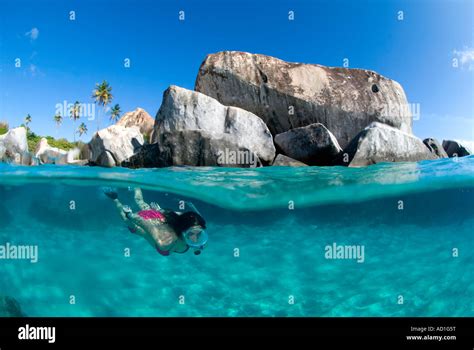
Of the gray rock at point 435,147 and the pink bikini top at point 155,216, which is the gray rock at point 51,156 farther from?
the gray rock at point 435,147

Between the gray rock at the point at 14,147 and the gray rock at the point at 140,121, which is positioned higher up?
the gray rock at the point at 140,121

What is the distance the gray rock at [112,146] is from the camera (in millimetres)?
13305

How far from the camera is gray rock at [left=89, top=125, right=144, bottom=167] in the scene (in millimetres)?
13305

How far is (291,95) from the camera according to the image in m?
13.8

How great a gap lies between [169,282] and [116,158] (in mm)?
5793

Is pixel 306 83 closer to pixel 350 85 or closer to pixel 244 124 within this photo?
pixel 350 85

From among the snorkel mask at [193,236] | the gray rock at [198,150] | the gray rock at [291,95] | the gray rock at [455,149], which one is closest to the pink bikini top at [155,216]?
the snorkel mask at [193,236]

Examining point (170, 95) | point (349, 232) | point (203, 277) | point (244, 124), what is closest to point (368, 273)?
point (349, 232)

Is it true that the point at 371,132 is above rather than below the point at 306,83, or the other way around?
below

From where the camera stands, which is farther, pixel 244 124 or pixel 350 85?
pixel 350 85

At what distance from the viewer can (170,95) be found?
472 inches

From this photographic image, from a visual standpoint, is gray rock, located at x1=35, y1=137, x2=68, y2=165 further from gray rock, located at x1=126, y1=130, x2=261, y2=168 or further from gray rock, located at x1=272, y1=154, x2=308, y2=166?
gray rock, located at x1=272, y1=154, x2=308, y2=166

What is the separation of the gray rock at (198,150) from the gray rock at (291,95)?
11.6ft

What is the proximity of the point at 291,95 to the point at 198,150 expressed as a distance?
555 centimetres
